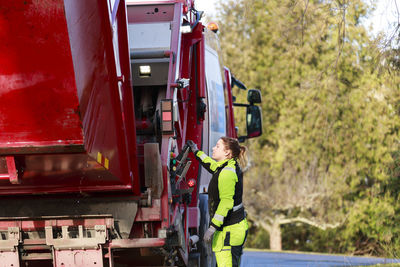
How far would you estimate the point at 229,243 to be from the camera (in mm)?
6734

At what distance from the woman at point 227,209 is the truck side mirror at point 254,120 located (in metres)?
4.26

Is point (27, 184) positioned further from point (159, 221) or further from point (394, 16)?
point (394, 16)

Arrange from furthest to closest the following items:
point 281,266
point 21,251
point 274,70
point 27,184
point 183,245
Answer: point 274,70, point 281,266, point 183,245, point 21,251, point 27,184

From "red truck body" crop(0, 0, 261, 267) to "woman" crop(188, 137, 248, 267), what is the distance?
0.31 metres

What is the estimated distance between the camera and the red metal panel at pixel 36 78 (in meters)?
4.46

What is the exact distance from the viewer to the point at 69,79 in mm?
4730

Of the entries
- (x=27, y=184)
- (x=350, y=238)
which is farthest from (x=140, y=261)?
(x=350, y=238)

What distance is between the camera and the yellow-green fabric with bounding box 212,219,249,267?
22.1 feet

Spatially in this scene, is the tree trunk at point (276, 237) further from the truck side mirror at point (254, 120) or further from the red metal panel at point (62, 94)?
the red metal panel at point (62, 94)

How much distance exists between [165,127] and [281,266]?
6.72 metres

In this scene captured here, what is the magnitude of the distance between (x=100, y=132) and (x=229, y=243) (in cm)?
197

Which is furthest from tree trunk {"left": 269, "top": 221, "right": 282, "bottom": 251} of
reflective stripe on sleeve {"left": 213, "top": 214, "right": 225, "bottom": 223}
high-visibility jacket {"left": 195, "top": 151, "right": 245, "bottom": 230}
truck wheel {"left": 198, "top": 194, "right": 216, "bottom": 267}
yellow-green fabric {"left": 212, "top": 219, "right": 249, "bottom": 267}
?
reflective stripe on sleeve {"left": 213, "top": 214, "right": 225, "bottom": 223}

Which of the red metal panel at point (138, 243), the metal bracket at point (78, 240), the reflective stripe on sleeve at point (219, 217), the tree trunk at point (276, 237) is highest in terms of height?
the metal bracket at point (78, 240)

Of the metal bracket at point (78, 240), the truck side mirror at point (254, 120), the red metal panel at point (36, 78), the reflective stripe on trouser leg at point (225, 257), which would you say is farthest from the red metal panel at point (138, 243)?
the truck side mirror at point (254, 120)
